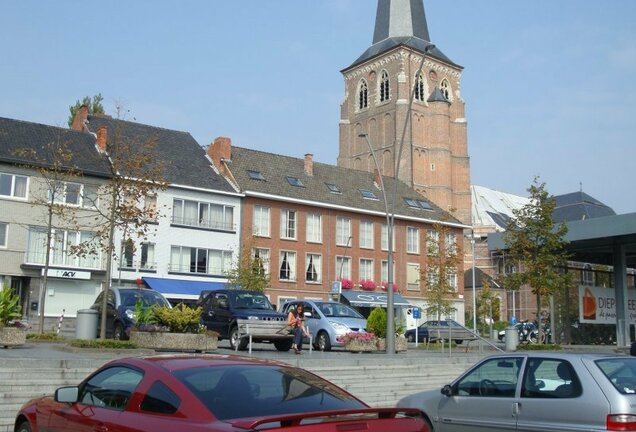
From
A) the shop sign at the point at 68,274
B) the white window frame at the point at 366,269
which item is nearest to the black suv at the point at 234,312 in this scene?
the shop sign at the point at 68,274

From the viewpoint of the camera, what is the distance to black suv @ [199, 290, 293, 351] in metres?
21.6

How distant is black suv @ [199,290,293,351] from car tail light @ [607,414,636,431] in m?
14.3

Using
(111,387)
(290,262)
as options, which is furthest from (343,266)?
(111,387)

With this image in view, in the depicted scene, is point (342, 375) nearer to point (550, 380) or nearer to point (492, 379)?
point (492, 379)

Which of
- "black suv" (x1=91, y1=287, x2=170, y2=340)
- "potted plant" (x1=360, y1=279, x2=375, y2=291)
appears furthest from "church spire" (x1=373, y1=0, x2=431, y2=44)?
"black suv" (x1=91, y1=287, x2=170, y2=340)

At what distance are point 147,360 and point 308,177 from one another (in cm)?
4812

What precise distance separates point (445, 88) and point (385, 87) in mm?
8219

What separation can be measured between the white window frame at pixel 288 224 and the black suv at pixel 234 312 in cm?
2587

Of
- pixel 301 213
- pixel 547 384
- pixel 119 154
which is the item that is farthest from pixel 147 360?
pixel 301 213

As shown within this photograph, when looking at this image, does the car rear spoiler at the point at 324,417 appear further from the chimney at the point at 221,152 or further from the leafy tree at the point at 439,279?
the chimney at the point at 221,152

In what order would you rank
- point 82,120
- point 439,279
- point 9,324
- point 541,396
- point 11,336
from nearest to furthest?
point 541,396
point 11,336
point 9,324
point 439,279
point 82,120

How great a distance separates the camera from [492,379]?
883 cm

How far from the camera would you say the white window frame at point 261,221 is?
157 feet

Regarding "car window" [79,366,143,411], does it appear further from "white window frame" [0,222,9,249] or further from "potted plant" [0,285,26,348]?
"white window frame" [0,222,9,249]
